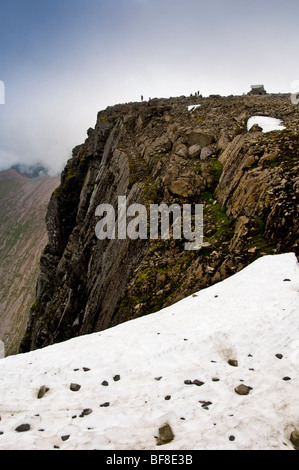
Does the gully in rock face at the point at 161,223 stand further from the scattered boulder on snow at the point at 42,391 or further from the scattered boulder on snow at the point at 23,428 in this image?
the scattered boulder on snow at the point at 23,428

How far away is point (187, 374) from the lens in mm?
7941

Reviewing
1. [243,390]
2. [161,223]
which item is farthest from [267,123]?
[243,390]

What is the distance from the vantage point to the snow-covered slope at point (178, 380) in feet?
19.8

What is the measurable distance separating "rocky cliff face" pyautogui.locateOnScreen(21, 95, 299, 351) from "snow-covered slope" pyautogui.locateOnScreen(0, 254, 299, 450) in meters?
2.88

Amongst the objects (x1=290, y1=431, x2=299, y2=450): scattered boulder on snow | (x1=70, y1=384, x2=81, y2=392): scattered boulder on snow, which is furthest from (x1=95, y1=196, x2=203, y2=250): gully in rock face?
(x1=290, y1=431, x2=299, y2=450): scattered boulder on snow

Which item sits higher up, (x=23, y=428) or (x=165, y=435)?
(x=165, y=435)

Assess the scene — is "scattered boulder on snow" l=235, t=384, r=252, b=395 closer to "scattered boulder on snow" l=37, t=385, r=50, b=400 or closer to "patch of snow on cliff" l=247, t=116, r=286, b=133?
"scattered boulder on snow" l=37, t=385, r=50, b=400

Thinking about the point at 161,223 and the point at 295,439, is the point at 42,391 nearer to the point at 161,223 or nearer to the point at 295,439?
the point at 295,439

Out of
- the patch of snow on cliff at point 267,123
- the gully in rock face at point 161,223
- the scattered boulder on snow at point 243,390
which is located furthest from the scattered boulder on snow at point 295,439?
the patch of snow on cliff at point 267,123

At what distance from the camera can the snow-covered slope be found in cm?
602

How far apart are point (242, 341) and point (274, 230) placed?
22.7 feet

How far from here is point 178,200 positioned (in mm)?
19875

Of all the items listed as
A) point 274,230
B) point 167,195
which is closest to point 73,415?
point 274,230

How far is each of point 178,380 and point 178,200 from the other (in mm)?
13904
